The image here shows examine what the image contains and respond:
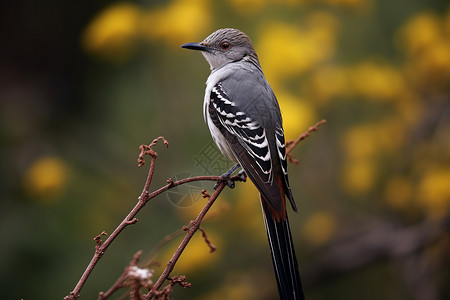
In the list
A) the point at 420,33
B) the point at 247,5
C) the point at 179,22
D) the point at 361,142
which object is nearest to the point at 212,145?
the point at 179,22

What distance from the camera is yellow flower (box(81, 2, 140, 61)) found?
337cm

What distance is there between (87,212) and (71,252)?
29 cm

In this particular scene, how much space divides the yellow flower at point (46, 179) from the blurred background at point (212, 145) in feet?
0.05

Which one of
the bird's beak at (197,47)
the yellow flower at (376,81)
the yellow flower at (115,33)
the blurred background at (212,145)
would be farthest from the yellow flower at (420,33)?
the yellow flower at (115,33)

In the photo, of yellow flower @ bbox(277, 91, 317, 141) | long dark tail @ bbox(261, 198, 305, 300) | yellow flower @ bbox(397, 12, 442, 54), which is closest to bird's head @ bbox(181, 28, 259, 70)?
yellow flower @ bbox(277, 91, 317, 141)

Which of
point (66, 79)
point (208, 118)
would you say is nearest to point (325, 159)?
point (208, 118)

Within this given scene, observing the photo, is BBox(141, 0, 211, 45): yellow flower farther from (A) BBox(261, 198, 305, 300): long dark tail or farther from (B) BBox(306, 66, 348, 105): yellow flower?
(A) BBox(261, 198, 305, 300): long dark tail

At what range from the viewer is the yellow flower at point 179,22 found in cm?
326

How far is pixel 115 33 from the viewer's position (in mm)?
3352

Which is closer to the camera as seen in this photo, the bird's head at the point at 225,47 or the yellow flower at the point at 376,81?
the bird's head at the point at 225,47

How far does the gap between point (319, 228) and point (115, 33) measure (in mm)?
2004

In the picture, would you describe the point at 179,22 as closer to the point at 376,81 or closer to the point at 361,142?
the point at 376,81

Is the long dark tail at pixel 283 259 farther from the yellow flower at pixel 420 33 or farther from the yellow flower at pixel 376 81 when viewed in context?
the yellow flower at pixel 420 33

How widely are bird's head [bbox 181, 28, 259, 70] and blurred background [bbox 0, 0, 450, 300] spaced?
52 cm
